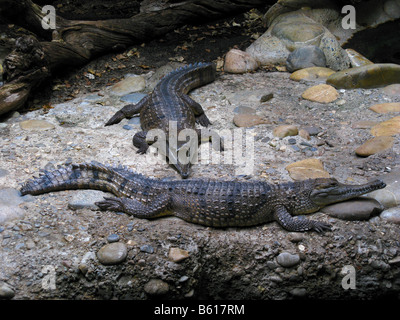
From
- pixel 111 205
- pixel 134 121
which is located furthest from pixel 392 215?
pixel 134 121

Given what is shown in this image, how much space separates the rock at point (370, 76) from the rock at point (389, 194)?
234 centimetres

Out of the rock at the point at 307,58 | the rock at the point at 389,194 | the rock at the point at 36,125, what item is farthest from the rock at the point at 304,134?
the rock at the point at 36,125

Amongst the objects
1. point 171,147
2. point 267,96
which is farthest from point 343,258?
point 267,96

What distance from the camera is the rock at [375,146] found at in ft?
14.7

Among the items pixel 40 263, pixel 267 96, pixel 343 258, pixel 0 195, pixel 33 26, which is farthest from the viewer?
pixel 33 26

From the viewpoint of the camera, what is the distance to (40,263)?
3254mm

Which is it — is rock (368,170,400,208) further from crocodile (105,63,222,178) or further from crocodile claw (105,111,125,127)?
crocodile claw (105,111,125,127)

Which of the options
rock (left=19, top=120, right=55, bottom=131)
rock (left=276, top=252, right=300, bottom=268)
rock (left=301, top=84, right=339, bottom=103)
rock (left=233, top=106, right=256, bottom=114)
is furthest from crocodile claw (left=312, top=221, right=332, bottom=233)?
rock (left=19, top=120, right=55, bottom=131)

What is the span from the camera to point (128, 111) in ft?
19.1

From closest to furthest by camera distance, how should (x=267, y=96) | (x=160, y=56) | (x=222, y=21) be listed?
(x=267, y=96) → (x=160, y=56) → (x=222, y=21)

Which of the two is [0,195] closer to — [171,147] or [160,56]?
[171,147]

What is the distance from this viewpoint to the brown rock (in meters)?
3.42

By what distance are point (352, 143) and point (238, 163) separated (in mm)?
1355

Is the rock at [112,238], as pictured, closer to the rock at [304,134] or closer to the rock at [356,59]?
the rock at [304,134]
